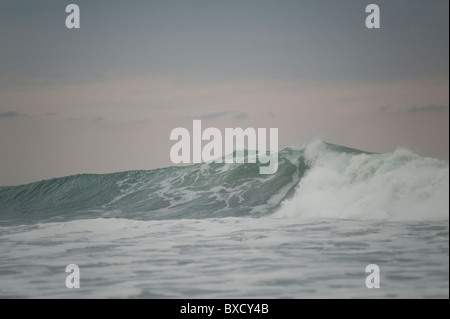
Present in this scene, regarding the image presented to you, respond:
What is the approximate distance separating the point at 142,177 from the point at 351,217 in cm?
1116

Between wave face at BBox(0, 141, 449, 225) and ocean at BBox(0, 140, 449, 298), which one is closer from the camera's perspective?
ocean at BBox(0, 140, 449, 298)

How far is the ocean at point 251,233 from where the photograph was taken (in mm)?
6910

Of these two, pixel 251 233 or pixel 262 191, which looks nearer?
pixel 251 233

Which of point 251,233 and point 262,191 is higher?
point 262,191

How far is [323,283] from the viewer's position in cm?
675

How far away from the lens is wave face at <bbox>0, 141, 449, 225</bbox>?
39.6 ft

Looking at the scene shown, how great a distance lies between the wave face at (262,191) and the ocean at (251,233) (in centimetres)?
5

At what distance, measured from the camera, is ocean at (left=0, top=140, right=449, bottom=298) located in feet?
22.7

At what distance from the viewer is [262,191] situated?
16844 millimetres

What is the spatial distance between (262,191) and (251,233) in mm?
6084

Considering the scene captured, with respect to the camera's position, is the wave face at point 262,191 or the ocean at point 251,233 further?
the wave face at point 262,191

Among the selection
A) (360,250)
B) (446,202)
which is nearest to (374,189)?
(446,202)

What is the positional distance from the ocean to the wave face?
0.16 ft
